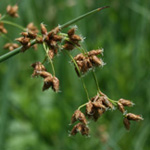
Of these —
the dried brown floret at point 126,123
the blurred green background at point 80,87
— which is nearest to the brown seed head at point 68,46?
Answer: the dried brown floret at point 126,123

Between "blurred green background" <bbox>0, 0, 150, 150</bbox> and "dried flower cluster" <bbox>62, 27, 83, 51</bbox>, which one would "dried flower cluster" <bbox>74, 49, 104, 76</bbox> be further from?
"blurred green background" <bbox>0, 0, 150, 150</bbox>

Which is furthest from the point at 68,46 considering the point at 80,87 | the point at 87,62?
the point at 80,87

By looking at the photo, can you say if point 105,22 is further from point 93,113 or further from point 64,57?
point 93,113

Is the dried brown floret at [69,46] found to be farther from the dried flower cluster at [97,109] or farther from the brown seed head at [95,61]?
the dried flower cluster at [97,109]

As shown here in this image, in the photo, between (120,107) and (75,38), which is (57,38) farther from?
(120,107)

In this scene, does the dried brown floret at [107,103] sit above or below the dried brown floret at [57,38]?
below

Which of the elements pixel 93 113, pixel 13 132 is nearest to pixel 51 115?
pixel 13 132

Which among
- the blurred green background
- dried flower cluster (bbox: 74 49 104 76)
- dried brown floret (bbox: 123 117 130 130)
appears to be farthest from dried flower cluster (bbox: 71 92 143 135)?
the blurred green background

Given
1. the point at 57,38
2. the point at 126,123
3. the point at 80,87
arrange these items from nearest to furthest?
1. the point at 57,38
2. the point at 126,123
3. the point at 80,87

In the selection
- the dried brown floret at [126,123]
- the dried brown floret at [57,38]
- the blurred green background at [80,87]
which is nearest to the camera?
the dried brown floret at [57,38]
